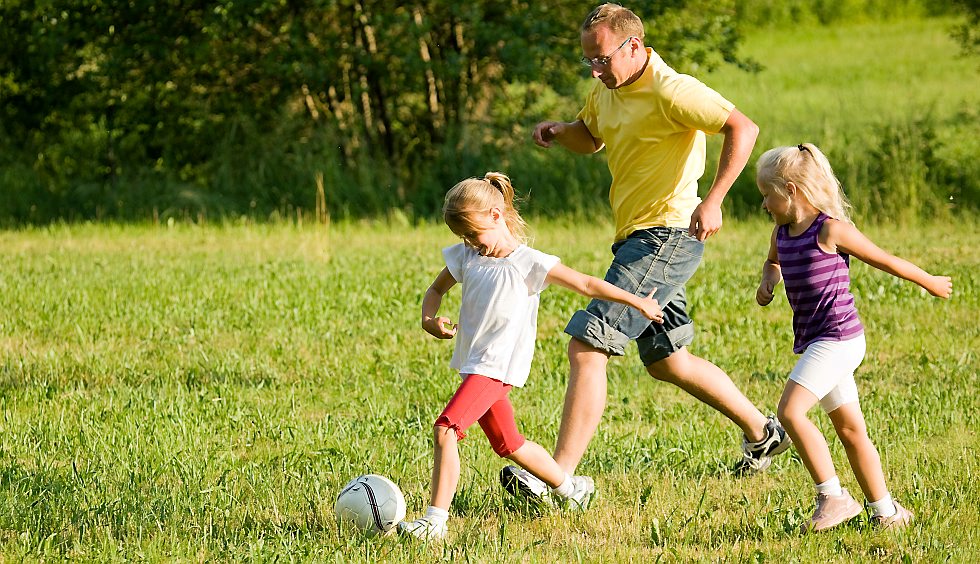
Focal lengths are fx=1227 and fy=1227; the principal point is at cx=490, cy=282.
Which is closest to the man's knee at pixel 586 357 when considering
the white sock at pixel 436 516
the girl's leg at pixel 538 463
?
the girl's leg at pixel 538 463

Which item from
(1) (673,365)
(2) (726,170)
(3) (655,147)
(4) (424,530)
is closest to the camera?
(4) (424,530)

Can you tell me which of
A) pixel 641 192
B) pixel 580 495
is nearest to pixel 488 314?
pixel 580 495

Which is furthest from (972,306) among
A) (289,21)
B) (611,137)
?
(289,21)

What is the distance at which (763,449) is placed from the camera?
541 cm

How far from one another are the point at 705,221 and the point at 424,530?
63.5 inches

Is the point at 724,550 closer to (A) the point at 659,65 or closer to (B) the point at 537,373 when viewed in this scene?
(A) the point at 659,65

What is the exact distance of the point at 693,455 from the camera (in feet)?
18.6

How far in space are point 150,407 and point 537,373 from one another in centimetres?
230

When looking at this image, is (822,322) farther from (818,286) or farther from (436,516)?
(436,516)

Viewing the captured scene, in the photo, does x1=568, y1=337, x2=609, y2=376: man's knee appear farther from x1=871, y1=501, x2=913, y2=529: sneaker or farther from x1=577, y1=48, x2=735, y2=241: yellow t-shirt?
x1=871, y1=501, x2=913, y2=529: sneaker

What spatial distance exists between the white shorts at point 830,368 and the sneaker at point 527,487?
106 centimetres

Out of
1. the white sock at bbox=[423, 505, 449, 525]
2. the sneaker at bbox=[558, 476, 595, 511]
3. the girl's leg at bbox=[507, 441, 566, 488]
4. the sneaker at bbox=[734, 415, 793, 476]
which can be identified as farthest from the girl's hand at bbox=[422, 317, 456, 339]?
the sneaker at bbox=[734, 415, 793, 476]

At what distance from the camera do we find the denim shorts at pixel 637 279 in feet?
16.3

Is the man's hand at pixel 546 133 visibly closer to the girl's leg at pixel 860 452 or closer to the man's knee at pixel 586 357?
the man's knee at pixel 586 357
